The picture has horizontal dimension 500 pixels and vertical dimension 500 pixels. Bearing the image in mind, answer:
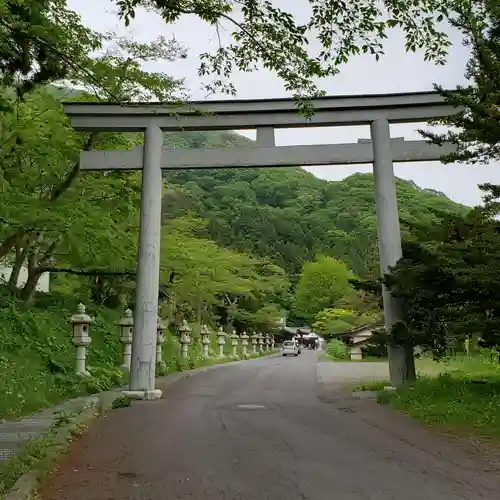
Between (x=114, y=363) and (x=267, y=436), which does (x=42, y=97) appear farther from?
(x=267, y=436)

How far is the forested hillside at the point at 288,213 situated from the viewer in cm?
4341

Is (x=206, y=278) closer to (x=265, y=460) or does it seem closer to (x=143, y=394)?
(x=143, y=394)

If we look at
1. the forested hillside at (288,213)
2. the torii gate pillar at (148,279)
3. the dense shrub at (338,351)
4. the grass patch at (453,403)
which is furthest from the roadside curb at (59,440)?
the forested hillside at (288,213)

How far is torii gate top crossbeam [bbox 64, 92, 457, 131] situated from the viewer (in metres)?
10.4

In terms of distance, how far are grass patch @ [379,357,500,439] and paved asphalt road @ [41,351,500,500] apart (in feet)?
1.13

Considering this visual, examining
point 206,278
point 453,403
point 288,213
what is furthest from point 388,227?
point 288,213

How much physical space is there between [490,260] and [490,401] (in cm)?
200

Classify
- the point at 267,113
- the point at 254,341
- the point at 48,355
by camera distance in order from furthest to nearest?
→ the point at 254,341
the point at 48,355
the point at 267,113

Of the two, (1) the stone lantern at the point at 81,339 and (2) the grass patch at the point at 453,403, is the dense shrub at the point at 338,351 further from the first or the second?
(2) the grass patch at the point at 453,403

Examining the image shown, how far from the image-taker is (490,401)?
764cm

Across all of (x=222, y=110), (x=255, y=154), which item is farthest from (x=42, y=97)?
(x=255, y=154)

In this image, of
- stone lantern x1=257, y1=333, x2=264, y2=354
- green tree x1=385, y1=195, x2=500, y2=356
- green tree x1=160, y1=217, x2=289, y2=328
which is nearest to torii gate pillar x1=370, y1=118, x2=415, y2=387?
green tree x1=385, y1=195, x2=500, y2=356

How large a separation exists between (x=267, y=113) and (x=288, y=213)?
4428 centimetres

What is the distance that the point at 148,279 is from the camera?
10164mm
